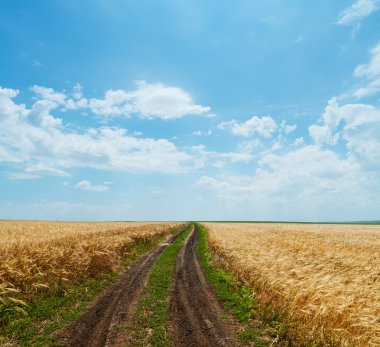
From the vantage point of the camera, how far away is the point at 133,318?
9.67 metres

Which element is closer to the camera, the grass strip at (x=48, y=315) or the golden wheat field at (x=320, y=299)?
the golden wheat field at (x=320, y=299)

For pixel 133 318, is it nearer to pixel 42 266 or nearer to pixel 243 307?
pixel 243 307

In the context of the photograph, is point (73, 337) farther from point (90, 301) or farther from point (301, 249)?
point (301, 249)

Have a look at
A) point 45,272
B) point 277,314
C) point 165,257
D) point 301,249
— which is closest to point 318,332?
point 277,314

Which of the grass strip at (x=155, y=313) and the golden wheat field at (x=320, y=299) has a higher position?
the golden wheat field at (x=320, y=299)

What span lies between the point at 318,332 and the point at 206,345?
2.90m

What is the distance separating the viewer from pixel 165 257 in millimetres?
22875

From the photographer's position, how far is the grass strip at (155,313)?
814 centimetres

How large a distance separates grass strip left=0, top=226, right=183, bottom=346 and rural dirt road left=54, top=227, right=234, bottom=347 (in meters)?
0.42

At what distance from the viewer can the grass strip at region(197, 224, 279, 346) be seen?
8469mm

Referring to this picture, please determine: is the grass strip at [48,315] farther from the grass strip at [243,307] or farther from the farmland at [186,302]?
the grass strip at [243,307]

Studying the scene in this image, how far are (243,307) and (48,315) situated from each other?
681cm

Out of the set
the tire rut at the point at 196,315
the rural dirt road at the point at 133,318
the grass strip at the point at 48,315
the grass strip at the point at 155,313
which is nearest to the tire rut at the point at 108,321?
the rural dirt road at the point at 133,318

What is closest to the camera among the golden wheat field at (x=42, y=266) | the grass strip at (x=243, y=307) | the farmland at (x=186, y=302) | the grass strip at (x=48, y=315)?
the farmland at (x=186, y=302)
